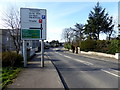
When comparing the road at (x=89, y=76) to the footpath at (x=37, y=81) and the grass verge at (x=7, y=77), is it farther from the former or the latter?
the grass verge at (x=7, y=77)

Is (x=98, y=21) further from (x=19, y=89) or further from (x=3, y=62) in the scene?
(x=19, y=89)

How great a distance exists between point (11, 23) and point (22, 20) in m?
8.36

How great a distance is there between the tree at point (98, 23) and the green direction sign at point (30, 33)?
37223mm

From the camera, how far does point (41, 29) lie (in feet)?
45.6

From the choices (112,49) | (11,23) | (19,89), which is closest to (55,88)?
(19,89)

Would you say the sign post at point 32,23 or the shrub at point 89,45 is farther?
the shrub at point 89,45

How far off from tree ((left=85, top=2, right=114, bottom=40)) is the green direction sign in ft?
122

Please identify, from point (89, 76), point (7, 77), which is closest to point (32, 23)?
point (7, 77)

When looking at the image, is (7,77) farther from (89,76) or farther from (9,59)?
(9,59)

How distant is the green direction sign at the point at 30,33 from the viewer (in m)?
13.7

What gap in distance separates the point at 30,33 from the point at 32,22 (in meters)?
0.98

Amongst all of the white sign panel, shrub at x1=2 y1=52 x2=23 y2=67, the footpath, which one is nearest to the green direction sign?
the white sign panel

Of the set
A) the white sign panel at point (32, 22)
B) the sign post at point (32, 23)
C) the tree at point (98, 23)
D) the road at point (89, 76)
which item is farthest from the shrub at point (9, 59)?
the tree at point (98, 23)

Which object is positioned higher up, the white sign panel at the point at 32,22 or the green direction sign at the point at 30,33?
the white sign panel at the point at 32,22
